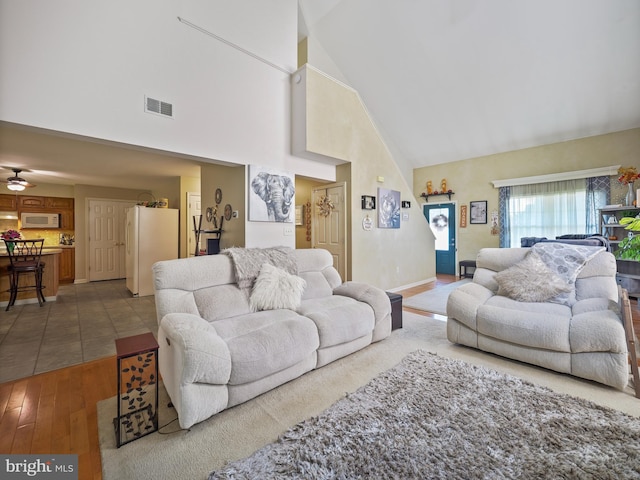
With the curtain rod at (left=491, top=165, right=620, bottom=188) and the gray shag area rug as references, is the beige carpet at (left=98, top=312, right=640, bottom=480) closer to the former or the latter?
the gray shag area rug

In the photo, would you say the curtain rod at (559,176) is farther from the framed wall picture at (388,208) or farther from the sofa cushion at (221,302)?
the sofa cushion at (221,302)

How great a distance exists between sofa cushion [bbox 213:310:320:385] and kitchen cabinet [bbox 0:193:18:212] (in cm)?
729

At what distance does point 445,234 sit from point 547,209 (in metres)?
2.32

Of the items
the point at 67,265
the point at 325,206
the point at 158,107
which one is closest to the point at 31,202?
the point at 67,265

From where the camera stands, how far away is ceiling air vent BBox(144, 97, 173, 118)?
301cm

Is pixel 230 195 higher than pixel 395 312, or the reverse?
pixel 230 195

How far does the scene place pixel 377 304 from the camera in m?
2.92

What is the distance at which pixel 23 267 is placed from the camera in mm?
4332

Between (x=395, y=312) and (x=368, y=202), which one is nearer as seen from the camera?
(x=395, y=312)

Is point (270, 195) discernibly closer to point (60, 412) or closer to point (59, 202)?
point (60, 412)

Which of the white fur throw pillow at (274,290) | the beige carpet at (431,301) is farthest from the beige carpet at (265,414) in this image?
the beige carpet at (431,301)

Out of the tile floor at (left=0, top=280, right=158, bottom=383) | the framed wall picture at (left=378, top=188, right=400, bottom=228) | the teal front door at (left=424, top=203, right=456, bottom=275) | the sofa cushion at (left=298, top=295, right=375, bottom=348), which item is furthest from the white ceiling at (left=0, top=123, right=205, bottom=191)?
the teal front door at (left=424, top=203, right=456, bottom=275)

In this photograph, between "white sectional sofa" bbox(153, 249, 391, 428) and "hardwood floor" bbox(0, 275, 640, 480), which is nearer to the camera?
"hardwood floor" bbox(0, 275, 640, 480)

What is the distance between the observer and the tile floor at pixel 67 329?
8.68 ft
